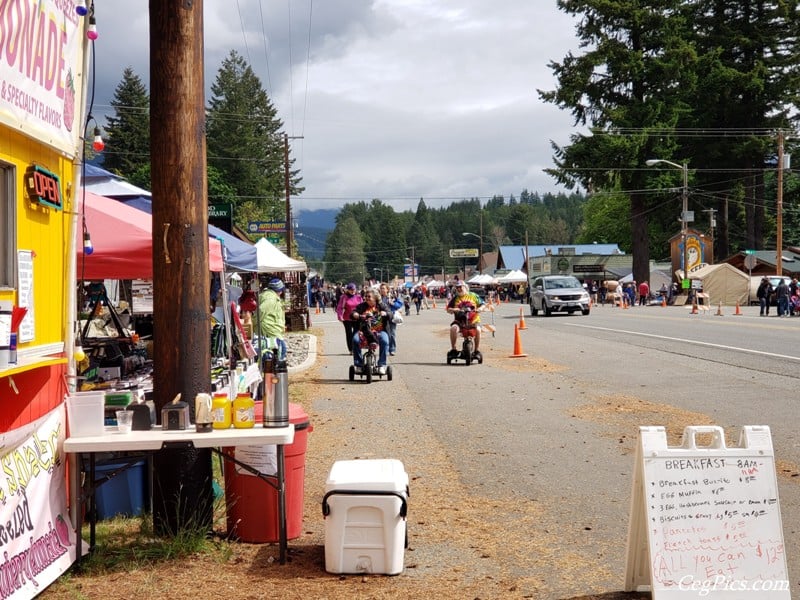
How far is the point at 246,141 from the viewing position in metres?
94.2

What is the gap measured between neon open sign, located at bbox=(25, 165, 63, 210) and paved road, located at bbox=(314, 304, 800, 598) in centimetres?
349

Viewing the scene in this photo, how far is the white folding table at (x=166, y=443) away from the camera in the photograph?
540cm

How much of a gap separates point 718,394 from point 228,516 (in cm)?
885

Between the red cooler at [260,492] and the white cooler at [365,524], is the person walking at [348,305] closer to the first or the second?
the red cooler at [260,492]

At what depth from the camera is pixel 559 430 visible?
10.5m

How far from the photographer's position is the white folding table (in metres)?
5.40

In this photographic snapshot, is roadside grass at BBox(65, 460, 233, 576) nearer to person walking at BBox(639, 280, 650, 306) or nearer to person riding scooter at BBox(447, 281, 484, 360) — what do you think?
person riding scooter at BBox(447, 281, 484, 360)

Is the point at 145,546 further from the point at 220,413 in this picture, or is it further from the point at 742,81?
the point at 742,81

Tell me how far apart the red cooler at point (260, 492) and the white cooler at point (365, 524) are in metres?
0.71

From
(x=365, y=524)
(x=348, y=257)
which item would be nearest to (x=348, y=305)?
(x=365, y=524)

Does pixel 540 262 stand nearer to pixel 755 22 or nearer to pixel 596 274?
pixel 596 274

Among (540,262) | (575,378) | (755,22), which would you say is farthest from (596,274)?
(575,378)

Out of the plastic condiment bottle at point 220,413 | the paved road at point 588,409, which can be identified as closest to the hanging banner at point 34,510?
the plastic condiment bottle at point 220,413

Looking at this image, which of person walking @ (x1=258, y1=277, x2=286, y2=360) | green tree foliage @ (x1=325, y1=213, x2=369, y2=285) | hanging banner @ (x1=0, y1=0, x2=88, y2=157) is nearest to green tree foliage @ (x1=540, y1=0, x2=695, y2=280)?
person walking @ (x1=258, y1=277, x2=286, y2=360)
